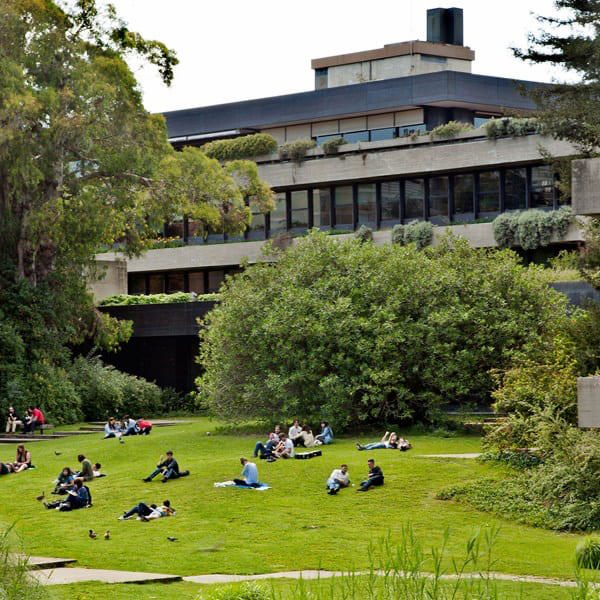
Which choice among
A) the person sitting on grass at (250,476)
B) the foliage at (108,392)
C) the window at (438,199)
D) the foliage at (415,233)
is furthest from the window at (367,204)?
the person sitting on grass at (250,476)

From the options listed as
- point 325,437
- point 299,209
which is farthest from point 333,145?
point 325,437

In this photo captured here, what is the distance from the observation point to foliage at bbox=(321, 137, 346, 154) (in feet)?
221

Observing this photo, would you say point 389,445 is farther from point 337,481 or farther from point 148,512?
point 148,512

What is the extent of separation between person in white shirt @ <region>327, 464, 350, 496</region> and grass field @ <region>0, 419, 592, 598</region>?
24 centimetres

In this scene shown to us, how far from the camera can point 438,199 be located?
215 feet

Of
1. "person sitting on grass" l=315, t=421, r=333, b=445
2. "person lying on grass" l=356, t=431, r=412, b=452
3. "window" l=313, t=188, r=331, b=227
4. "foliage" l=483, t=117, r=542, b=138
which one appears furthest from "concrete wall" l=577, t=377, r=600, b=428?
"window" l=313, t=188, r=331, b=227

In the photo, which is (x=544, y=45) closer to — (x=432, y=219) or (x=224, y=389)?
(x=224, y=389)

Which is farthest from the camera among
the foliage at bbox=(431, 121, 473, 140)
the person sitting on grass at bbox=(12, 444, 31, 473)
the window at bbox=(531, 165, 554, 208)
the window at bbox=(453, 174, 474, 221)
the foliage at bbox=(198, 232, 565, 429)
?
the window at bbox=(453, 174, 474, 221)

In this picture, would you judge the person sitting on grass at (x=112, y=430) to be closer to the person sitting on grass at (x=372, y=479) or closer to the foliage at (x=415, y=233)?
the person sitting on grass at (x=372, y=479)

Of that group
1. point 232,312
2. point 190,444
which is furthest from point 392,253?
point 190,444

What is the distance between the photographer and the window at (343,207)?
68562 mm

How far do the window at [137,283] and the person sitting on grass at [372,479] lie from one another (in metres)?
46.1

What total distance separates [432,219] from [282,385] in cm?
2726

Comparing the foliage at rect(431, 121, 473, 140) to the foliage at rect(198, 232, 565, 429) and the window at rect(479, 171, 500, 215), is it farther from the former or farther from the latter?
the foliage at rect(198, 232, 565, 429)
